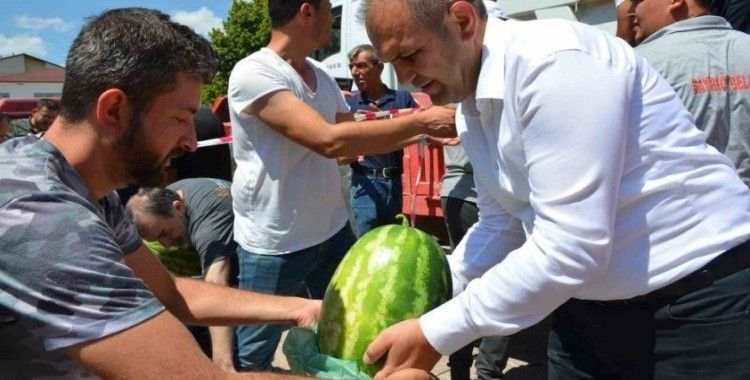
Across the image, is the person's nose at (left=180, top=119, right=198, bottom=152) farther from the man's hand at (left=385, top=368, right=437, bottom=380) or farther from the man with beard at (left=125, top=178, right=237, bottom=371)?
the man with beard at (left=125, top=178, right=237, bottom=371)

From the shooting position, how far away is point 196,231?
409cm

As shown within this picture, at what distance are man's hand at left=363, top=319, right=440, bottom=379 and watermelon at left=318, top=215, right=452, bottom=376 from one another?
0.20 feet

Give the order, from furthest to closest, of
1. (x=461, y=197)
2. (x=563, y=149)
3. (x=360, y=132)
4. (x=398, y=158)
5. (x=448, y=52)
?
(x=398, y=158) → (x=461, y=197) → (x=360, y=132) → (x=448, y=52) → (x=563, y=149)

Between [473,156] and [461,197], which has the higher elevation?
[473,156]

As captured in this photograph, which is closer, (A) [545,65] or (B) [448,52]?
(A) [545,65]

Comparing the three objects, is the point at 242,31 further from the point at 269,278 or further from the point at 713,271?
the point at 713,271

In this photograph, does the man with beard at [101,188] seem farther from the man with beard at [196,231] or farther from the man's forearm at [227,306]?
the man with beard at [196,231]

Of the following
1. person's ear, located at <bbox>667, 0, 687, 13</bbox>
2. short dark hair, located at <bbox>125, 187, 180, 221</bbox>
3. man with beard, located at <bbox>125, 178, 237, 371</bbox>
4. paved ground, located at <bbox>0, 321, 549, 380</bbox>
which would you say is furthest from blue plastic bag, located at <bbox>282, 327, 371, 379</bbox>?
person's ear, located at <bbox>667, 0, 687, 13</bbox>

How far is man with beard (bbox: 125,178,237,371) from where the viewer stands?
154 inches

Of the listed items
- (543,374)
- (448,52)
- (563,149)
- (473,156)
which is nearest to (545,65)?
(563,149)

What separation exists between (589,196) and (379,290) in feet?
2.40

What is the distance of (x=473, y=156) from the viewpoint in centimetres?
214

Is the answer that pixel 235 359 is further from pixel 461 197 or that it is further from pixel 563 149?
pixel 563 149

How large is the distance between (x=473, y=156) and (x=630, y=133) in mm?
535
